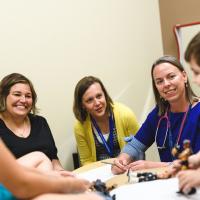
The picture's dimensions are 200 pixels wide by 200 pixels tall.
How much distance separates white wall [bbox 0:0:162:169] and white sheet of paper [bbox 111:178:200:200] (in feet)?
4.29

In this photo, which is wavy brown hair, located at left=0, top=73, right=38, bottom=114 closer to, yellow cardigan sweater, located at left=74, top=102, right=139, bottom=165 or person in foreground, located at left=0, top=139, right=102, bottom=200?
yellow cardigan sweater, located at left=74, top=102, right=139, bottom=165

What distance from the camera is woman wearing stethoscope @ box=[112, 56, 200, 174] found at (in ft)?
5.54

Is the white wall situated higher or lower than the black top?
higher

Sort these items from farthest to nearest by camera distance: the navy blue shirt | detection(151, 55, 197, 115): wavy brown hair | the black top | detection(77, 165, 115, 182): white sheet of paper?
the black top
detection(151, 55, 197, 115): wavy brown hair
the navy blue shirt
detection(77, 165, 115, 182): white sheet of paper

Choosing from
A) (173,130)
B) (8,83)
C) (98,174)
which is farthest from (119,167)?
(8,83)

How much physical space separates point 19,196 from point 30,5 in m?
1.71

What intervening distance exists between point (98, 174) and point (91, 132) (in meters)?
0.69

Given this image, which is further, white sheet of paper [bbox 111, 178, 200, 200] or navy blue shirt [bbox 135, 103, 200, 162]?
navy blue shirt [bbox 135, 103, 200, 162]

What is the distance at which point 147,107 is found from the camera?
3252mm

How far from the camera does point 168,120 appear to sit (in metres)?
1.80

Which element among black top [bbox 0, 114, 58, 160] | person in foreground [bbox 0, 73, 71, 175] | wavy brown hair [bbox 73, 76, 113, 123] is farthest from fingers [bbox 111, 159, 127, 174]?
wavy brown hair [bbox 73, 76, 113, 123]

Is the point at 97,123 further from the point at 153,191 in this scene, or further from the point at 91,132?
the point at 153,191

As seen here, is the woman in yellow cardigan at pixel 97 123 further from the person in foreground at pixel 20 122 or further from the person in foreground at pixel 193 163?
the person in foreground at pixel 193 163

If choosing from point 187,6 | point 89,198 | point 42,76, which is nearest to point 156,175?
point 89,198
